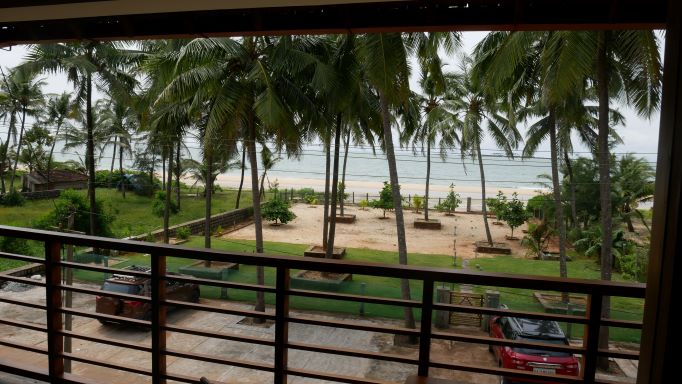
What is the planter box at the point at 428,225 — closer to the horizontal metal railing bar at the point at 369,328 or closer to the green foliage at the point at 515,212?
the green foliage at the point at 515,212

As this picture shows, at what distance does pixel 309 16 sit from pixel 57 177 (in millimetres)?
26223

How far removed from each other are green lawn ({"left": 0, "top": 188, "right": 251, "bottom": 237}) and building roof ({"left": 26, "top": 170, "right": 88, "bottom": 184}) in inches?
50.5

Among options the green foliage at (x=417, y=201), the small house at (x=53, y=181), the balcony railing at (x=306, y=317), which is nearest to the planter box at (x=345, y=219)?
the green foliage at (x=417, y=201)

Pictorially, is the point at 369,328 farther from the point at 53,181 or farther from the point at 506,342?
the point at 53,181

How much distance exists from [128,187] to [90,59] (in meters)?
14.4

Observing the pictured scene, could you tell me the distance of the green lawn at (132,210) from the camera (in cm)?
1922

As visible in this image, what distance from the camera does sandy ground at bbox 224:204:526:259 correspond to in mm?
18531

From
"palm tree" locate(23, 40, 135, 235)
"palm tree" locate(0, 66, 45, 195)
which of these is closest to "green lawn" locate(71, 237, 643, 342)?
"palm tree" locate(23, 40, 135, 235)

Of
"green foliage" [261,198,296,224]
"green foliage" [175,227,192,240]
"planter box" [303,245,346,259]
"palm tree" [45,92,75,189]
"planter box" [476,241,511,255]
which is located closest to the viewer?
"planter box" [303,245,346,259]

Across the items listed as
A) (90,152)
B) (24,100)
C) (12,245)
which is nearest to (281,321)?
(12,245)

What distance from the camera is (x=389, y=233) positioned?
20.7 m

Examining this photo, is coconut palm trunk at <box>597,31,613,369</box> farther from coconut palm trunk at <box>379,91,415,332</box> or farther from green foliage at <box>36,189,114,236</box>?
green foliage at <box>36,189,114,236</box>

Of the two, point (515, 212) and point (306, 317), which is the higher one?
point (306, 317)

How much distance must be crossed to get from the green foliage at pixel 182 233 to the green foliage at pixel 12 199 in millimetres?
9005
